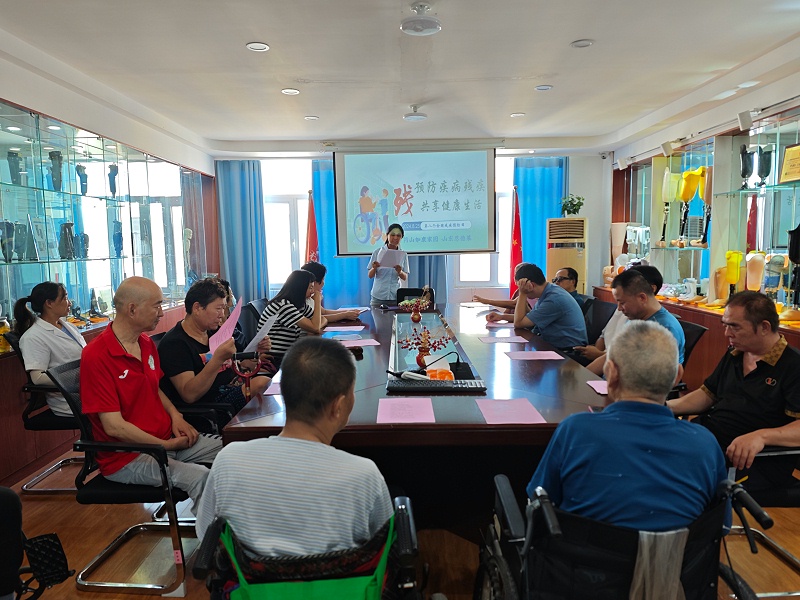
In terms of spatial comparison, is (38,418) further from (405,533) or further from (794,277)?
(794,277)

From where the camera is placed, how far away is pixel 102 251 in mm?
4504

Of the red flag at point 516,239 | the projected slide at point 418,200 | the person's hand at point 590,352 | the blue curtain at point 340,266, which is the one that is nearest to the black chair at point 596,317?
the person's hand at point 590,352

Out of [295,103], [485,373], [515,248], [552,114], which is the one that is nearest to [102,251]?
[295,103]

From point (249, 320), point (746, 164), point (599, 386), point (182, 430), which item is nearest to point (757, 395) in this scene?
point (599, 386)

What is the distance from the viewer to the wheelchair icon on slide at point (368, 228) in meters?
7.12

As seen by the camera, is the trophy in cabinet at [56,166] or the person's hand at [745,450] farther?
the trophy in cabinet at [56,166]

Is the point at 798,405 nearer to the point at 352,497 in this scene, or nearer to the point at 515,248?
the point at 352,497

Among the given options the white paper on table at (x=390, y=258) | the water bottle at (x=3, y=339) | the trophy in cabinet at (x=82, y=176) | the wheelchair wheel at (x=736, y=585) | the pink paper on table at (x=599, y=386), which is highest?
the trophy in cabinet at (x=82, y=176)

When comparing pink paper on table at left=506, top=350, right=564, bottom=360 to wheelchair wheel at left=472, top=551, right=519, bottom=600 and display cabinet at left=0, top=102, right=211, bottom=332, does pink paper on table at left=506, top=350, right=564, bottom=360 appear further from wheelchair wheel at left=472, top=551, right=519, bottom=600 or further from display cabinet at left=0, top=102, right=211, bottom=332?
display cabinet at left=0, top=102, right=211, bottom=332

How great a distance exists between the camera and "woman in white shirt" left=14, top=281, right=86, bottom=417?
3.01m

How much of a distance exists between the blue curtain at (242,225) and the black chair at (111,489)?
204 inches

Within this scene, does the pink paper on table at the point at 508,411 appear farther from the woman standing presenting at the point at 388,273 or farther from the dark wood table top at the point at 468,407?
the woman standing presenting at the point at 388,273

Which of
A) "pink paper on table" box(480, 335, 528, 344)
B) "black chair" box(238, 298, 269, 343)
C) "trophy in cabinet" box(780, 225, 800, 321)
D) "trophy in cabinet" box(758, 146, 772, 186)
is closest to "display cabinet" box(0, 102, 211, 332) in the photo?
"black chair" box(238, 298, 269, 343)

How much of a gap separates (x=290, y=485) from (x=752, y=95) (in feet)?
15.9
